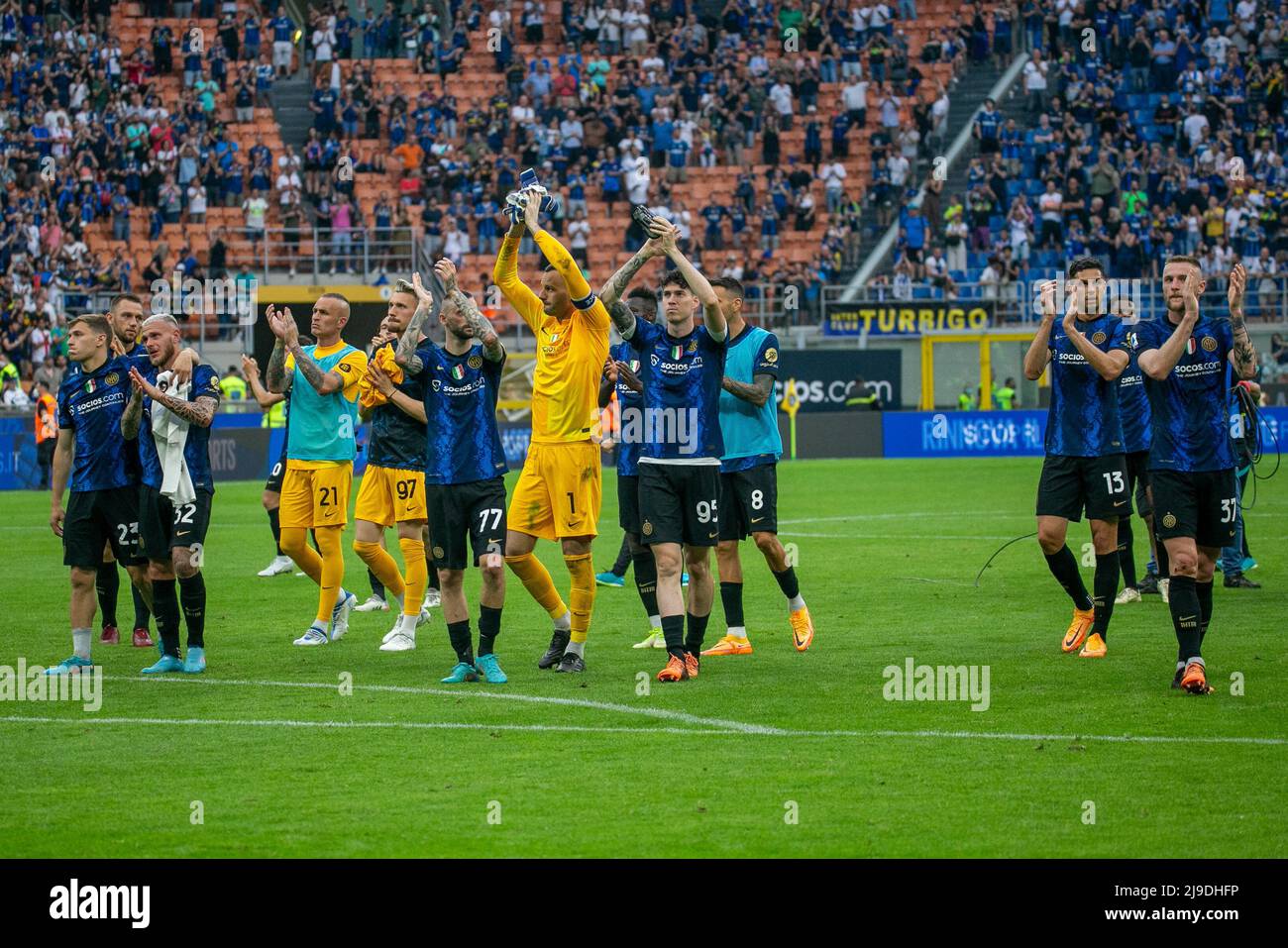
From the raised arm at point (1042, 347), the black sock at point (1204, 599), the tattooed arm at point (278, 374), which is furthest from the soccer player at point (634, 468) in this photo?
the black sock at point (1204, 599)

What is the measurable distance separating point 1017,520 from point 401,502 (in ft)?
38.3

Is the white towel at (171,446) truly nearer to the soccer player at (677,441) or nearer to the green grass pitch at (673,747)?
the green grass pitch at (673,747)

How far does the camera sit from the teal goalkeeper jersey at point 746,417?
1242 centimetres

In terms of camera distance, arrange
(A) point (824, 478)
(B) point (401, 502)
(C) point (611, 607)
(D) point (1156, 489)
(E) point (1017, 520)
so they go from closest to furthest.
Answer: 1. (D) point (1156, 489)
2. (B) point (401, 502)
3. (C) point (611, 607)
4. (E) point (1017, 520)
5. (A) point (824, 478)

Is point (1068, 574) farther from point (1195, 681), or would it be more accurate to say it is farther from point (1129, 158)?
point (1129, 158)

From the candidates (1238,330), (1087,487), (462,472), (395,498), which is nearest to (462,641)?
(462,472)

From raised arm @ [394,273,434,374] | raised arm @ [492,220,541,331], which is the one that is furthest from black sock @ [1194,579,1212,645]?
raised arm @ [394,273,434,374]

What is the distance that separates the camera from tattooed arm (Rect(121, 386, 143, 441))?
11.6 meters

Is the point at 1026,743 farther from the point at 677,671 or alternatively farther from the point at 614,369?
the point at 614,369

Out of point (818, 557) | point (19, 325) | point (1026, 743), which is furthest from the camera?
point (19, 325)

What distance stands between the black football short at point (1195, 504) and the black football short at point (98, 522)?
656 centimetres

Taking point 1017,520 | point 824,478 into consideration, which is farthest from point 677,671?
point 824,478

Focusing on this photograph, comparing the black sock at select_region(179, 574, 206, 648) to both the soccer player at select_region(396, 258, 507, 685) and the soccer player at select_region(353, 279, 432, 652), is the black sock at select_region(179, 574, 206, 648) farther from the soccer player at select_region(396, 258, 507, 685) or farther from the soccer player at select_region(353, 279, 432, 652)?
the soccer player at select_region(396, 258, 507, 685)

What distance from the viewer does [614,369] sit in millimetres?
12836
